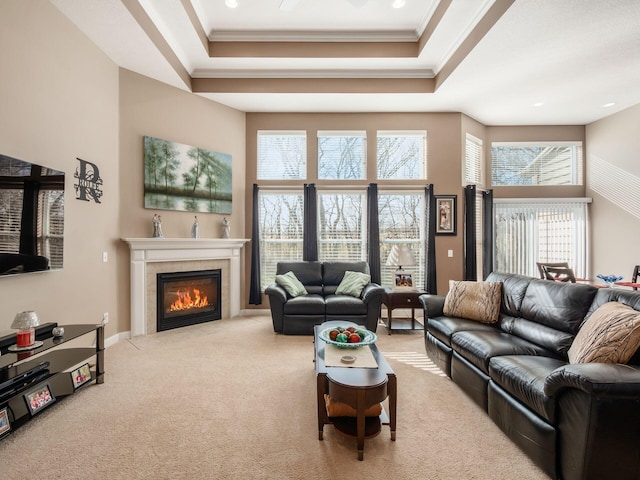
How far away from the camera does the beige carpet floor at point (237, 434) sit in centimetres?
178

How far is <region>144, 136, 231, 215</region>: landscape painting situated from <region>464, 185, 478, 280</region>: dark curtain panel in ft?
13.5

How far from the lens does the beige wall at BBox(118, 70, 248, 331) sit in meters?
4.18

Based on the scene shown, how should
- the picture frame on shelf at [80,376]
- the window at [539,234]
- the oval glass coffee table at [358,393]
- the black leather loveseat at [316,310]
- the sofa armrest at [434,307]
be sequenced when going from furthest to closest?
the window at [539,234], the black leather loveseat at [316,310], the sofa armrest at [434,307], the picture frame on shelf at [80,376], the oval glass coffee table at [358,393]

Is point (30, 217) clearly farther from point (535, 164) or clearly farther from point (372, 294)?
point (535, 164)

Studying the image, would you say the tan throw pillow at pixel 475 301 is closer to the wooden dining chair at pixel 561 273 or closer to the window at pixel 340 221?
the wooden dining chair at pixel 561 273

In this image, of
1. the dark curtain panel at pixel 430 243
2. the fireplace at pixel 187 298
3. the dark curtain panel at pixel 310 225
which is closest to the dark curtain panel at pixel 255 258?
the fireplace at pixel 187 298

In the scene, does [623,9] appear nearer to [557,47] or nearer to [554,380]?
[557,47]

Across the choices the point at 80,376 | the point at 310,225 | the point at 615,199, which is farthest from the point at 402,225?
the point at 80,376

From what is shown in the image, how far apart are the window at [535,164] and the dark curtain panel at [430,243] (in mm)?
1541

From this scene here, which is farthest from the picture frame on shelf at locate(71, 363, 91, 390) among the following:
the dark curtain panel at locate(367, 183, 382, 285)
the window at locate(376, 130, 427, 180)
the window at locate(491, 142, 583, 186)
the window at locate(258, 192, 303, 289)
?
the window at locate(491, 142, 583, 186)

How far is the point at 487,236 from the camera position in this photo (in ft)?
18.1

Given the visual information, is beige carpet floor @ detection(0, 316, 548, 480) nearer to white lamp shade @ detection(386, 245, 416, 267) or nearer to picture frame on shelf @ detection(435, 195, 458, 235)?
white lamp shade @ detection(386, 245, 416, 267)

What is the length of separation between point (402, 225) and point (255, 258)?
2.67 meters

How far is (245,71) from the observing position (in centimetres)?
463
